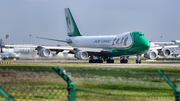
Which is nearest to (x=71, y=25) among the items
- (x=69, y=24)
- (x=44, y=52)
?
(x=69, y=24)

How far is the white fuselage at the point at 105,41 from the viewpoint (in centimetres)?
4853

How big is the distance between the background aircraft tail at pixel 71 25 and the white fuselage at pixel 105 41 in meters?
1.05

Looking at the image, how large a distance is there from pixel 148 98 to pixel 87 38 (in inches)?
1848

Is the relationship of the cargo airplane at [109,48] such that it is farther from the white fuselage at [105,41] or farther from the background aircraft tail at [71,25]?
the background aircraft tail at [71,25]

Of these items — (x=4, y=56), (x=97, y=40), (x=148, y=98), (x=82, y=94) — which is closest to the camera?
(x=148, y=98)

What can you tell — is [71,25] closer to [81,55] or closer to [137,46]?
[81,55]

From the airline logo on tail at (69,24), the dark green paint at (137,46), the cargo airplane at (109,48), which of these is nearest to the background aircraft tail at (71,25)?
the airline logo on tail at (69,24)

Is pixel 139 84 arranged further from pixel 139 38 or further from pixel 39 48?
pixel 39 48

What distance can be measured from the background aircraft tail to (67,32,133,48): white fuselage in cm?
105

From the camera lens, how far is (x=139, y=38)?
155ft

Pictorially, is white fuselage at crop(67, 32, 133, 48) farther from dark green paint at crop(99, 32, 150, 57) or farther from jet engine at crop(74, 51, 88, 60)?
jet engine at crop(74, 51, 88, 60)

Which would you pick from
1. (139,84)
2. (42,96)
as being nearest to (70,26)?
(139,84)

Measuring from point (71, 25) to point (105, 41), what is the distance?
12.8 m

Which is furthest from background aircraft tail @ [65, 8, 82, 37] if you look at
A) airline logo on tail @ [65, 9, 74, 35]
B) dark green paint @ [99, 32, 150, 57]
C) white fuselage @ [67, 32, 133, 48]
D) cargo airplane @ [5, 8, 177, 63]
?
dark green paint @ [99, 32, 150, 57]
